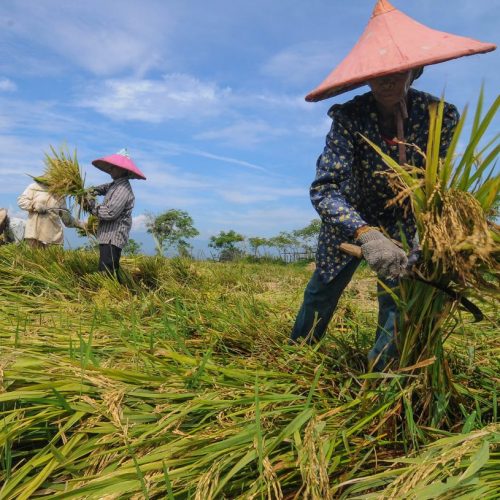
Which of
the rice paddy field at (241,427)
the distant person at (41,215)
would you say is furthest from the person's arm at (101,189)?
the rice paddy field at (241,427)

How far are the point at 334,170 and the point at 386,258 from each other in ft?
1.57

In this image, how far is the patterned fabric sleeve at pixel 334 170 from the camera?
1.60m

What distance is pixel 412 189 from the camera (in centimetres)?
113

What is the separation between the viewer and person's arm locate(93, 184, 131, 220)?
404 centimetres

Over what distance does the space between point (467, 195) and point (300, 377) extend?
78 cm

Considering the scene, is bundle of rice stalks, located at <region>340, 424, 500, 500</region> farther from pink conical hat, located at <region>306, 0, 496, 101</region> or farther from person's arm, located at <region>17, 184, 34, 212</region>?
person's arm, located at <region>17, 184, 34, 212</region>

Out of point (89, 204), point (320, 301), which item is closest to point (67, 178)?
point (89, 204)

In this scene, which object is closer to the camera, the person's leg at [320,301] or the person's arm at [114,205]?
the person's leg at [320,301]

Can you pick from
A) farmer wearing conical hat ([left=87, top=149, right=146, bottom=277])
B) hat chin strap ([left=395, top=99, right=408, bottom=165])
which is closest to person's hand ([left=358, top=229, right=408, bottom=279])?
hat chin strap ([left=395, top=99, right=408, bottom=165])

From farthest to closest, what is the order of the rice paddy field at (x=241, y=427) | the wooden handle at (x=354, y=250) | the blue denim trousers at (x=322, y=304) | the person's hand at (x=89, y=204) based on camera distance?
the person's hand at (x=89, y=204) < the blue denim trousers at (x=322, y=304) < the wooden handle at (x=354, y=250) < the rice paddy field at (x=241, y=427)

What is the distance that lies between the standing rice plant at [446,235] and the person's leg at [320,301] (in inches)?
24.9

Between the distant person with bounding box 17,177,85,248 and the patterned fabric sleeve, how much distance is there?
348cm

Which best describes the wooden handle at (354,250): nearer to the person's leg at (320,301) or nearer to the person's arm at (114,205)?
the person's leg at (320,301)

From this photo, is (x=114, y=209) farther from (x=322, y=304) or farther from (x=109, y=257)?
(x=322, y=304)
